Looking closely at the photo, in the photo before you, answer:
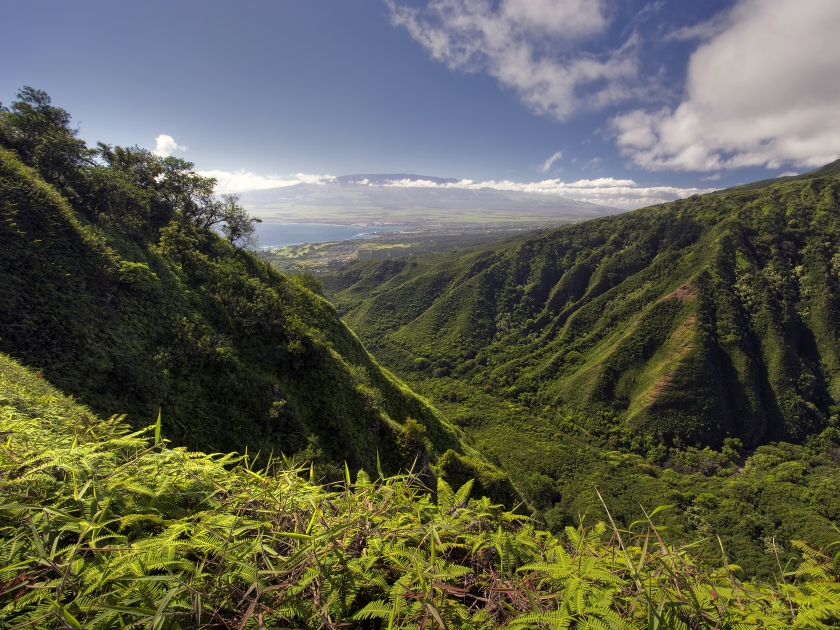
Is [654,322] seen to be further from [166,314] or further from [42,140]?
[42,140]

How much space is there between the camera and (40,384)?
945cm

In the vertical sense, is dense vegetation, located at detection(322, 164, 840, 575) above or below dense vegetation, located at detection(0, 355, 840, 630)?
below

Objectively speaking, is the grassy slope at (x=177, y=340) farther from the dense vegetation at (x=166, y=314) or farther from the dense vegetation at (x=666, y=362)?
the dense vegetation at (x=666, y=362)

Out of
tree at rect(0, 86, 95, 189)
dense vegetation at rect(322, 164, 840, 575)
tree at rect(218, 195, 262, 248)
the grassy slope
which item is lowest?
dense vegetation at rect(322, 164, 840, 575)

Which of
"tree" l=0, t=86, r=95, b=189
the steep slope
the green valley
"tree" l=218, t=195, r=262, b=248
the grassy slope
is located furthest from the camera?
the steep slope

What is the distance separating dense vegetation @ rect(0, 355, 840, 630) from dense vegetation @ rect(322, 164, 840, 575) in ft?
166

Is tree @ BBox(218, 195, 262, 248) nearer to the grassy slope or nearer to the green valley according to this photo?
the green valley

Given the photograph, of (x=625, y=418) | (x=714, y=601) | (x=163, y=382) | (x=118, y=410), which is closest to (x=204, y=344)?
(x=163, y=382)

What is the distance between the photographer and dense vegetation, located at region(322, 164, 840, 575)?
60.0 meters

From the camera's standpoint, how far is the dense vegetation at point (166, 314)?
13.7 meters

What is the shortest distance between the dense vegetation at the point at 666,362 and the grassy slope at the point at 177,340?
3717 centimetres

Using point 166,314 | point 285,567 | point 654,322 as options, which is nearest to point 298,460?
point 285,567

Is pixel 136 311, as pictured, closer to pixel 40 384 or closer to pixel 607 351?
pixel 40 384

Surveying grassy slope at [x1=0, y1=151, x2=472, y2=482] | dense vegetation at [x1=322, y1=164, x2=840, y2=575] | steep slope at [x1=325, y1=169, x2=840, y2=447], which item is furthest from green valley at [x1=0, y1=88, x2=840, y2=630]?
steep slope at [x1=325, y1=169, x2=840, y2=447]
